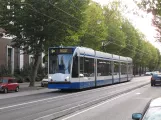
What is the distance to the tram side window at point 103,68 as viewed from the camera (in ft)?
110

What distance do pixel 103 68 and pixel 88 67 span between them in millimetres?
5808

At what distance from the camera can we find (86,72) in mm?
29234

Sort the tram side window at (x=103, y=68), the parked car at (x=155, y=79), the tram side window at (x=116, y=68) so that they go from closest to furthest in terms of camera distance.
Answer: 1. the tram side window at (x=103, y=68)
2. the parked car at (x=155, y=79)
3. the tram side window at (x=116, y=68)

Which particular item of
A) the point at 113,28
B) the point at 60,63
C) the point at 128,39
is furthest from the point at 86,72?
the point at 128,39

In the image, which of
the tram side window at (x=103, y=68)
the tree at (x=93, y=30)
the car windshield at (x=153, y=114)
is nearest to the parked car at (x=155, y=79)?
the tram side window at (x=103, y=68)

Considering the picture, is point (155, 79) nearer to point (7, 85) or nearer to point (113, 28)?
point (7, 85)

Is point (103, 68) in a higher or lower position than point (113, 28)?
lower

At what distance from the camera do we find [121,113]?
46.1 feet

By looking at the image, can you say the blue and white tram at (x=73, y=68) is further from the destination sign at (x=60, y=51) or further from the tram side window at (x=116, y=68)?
the tram side window at (x=116, y=68)

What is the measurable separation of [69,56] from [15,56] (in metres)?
26.5

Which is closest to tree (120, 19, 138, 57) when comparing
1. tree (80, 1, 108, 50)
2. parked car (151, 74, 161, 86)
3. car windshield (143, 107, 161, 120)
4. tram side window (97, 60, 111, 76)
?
tree (80, 1, 108, 50)

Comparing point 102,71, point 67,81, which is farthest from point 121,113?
point 102,71

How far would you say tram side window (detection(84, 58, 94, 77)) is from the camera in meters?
29.0

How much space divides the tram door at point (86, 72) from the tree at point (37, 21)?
608 cm
